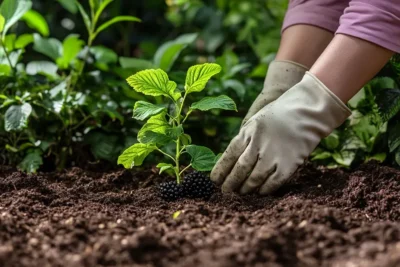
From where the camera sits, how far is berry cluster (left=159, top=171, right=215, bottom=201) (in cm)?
162

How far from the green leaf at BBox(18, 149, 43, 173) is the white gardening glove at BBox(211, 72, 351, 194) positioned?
645mm

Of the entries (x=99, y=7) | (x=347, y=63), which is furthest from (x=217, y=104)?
(x=99, y=7)

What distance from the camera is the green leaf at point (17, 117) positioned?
1.88 m

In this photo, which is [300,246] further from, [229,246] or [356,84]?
[356,84]

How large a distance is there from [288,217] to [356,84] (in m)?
0.49

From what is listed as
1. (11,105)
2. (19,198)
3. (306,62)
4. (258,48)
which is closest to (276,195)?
(306,62)

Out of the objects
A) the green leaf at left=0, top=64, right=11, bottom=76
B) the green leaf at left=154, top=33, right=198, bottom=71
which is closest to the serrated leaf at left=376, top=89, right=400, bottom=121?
the green leaf at left=154, top=33, right=198, bottom=71

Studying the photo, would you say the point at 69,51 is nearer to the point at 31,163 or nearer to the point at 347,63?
the point at 31,163

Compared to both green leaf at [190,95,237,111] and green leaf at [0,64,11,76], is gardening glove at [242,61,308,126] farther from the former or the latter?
green leaf at [0,64,11,76]

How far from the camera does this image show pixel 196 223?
1.33 m

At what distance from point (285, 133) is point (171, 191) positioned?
33 cm

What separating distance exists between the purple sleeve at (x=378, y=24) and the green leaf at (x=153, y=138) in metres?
0.53

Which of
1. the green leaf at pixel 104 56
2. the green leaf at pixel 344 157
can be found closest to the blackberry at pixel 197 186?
the green leaf at pixel 344 157

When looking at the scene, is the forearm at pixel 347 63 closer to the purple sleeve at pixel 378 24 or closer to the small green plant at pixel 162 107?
the purple sleeve at pixel 378 24
